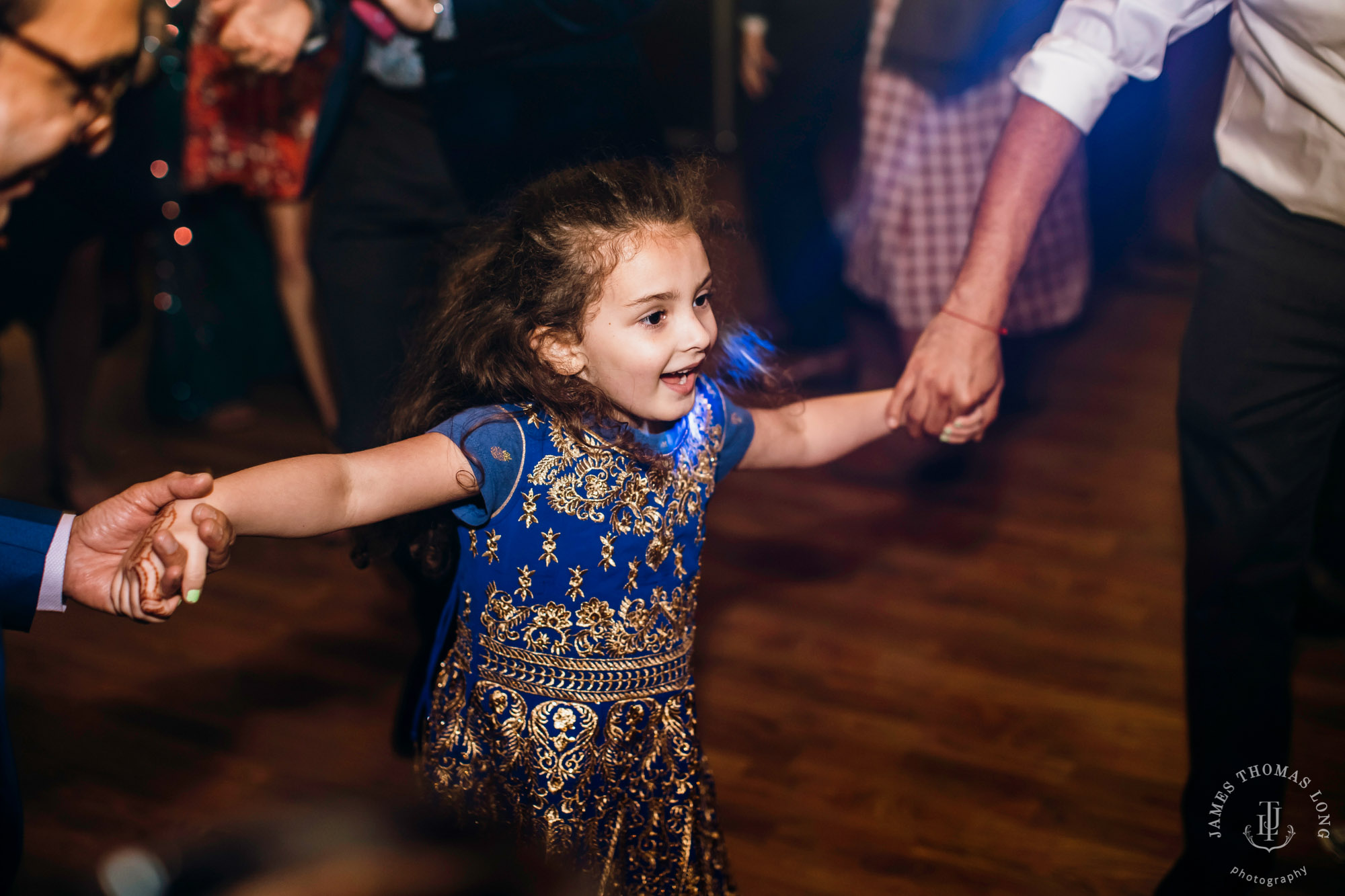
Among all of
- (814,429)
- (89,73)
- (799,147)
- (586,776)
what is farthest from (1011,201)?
(799,147)

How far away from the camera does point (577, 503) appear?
1380 millimetres

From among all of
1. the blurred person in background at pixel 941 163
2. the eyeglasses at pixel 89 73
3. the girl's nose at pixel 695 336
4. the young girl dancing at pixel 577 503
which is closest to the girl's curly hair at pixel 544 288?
the young girl dancing at pixel 577 503

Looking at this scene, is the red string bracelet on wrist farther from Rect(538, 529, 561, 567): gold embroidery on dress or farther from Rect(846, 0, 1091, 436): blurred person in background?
Rect(846, 0, 1091, 436): blurred person in background

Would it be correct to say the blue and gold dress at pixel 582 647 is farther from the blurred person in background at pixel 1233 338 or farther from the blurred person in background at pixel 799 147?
the blurred person in background at pixel 799 147

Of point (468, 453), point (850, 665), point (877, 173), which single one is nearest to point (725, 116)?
point (877, 173)

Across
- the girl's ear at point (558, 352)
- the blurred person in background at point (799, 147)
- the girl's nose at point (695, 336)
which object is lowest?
the blurred person in background at point (799, 147)

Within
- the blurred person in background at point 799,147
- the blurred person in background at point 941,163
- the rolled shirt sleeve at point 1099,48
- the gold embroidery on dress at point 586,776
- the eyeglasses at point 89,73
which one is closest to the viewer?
the gold embroidery on dress at point 586,776

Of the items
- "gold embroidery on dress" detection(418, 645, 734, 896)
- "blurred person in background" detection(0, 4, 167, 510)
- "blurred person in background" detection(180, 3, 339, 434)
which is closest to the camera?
"gold embroidery on dress" detection(418, 645, 734, 896)

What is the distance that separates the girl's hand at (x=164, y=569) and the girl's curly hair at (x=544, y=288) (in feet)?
1.20

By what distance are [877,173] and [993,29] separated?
1.30ft

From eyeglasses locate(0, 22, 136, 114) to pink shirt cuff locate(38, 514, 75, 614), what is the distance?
3.03 ft

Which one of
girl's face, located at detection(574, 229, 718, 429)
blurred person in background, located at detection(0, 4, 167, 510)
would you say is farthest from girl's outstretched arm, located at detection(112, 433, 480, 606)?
blurred person in background, located at detection(0, 4, 167, 510)

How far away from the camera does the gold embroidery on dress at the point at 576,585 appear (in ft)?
4.58

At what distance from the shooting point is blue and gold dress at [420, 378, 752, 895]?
1375 mm
